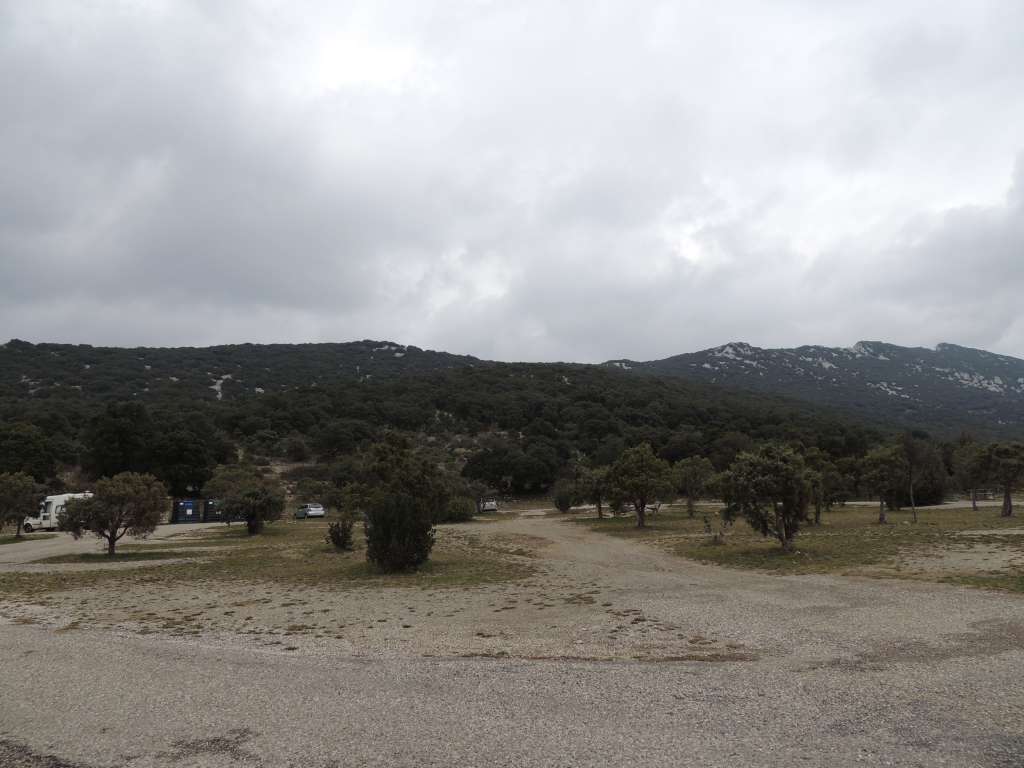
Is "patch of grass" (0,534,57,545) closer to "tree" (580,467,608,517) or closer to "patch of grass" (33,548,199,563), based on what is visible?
"patch of grass" (33,548,199,563)

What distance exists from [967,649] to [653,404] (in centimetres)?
9711

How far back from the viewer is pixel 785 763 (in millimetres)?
4715

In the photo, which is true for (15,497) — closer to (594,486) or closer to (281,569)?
(281,569)

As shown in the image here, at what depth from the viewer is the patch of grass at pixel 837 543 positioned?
16922mm

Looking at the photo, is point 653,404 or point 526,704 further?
point 653,404

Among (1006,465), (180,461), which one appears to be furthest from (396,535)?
(180,461)

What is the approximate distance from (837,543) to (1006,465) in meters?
18.6

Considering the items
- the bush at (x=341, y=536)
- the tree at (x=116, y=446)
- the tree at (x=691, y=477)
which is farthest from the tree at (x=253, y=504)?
the tree at (x=116, y=446)

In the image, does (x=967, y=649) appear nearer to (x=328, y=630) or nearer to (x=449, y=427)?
(x=328, y=630)

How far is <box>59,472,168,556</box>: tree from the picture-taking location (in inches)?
866

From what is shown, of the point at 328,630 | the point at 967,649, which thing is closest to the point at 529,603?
the point at 328,630

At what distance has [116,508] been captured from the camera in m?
22.3

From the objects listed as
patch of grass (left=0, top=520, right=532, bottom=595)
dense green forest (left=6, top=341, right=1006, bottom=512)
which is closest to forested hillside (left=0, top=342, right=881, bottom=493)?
dense green forest (left=6, top=341, right=1006, bottom=512)

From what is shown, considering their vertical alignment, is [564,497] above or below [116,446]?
below
